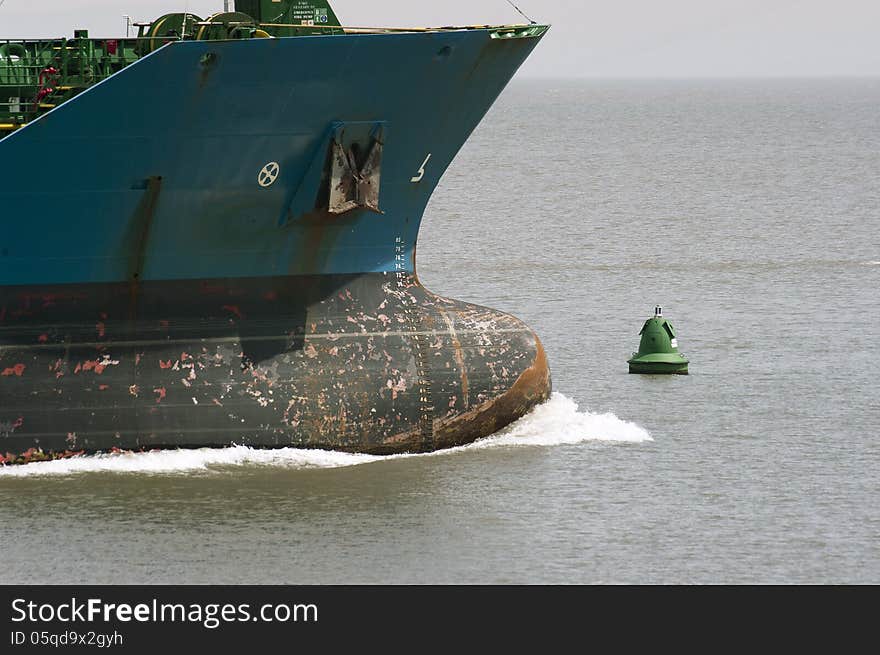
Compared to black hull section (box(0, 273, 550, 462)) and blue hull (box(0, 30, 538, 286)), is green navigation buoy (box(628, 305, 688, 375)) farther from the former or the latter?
blue hull (box(0, 30, 538, 286))

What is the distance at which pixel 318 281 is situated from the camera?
2041cm

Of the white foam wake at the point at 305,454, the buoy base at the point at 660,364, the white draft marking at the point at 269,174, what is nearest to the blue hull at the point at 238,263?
the white draft marking at the point at 269,174

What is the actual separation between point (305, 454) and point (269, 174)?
2993 mm

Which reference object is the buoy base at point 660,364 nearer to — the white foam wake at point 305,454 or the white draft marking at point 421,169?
the white foam wake at point 305,454

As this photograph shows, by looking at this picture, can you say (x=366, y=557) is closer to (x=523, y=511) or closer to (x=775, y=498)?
(x=523, y=511)

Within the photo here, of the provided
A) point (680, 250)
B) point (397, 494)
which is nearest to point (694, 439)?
point (397, 494)

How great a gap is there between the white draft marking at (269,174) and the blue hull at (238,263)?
18 mm

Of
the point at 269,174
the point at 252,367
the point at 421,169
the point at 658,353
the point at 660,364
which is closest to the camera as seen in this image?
the point at 269,174

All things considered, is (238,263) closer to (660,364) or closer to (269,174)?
(269,174)

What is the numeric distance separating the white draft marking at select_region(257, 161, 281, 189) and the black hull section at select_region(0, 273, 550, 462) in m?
1.12

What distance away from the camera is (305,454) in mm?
19938

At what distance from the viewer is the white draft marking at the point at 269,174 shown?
19.5 metres

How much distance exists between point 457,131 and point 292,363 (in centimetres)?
332

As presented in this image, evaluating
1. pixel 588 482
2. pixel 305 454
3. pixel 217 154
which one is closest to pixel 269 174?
pixel 217 154
